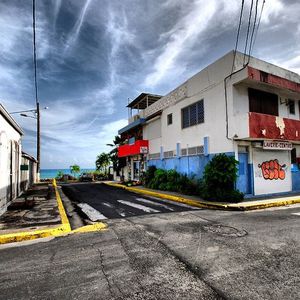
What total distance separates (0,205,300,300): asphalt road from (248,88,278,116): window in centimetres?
835

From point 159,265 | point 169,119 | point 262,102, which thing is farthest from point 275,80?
point 159,265

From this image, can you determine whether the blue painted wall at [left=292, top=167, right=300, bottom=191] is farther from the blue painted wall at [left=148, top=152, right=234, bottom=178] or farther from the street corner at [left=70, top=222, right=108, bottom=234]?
the street corner at [left=70, top=222, right=108, bottom=234]

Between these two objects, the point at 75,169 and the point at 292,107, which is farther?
the point at 75,169

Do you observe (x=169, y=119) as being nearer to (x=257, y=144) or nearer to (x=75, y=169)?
(x=257, y=144)

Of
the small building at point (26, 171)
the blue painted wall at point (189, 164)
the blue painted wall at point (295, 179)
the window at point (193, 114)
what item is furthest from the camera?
the small building at point (26, 171)

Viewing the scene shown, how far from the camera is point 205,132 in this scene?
14.3 m

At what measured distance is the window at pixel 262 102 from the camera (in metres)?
13.0

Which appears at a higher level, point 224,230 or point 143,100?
point 143,100

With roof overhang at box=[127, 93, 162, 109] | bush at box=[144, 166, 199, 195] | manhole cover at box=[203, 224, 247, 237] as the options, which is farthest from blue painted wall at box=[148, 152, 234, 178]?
roof overhang at box=[127, 93, 162, 109]

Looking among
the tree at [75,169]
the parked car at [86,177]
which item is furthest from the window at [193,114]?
the tree at [75,169]

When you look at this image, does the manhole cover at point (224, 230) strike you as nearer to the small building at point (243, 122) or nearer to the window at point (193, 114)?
the small building at point (243, 122)

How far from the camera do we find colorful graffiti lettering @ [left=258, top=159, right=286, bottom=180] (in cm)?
1353

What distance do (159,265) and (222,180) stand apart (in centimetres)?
816

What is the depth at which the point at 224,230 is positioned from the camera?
630 cm
